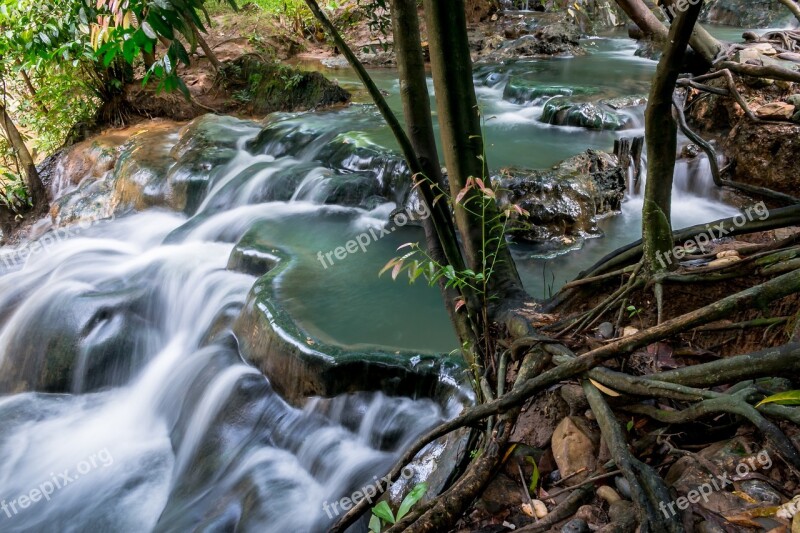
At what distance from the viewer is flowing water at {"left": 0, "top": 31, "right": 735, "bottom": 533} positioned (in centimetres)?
383

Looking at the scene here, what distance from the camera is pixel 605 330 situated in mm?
2553

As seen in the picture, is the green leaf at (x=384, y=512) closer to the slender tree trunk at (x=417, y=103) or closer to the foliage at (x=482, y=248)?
the foliage at (x=482, y=248)

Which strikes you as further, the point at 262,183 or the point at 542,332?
the point at 262,183

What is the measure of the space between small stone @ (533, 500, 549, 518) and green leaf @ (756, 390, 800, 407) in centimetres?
73

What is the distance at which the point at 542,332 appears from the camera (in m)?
2.65

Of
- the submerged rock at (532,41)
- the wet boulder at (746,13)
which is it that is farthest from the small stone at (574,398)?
the wet boulder at (746,13)

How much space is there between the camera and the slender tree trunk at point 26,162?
902 centimetres

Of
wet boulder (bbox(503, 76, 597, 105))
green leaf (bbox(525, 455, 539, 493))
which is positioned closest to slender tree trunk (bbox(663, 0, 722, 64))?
green leaf (bbox(525, 455, 539, 493))

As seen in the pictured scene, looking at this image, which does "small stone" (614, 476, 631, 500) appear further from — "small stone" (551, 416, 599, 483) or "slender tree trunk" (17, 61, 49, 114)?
"slender tree trunk" (17, 61, 49, 114)

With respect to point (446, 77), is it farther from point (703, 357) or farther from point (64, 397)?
point (64, 397)

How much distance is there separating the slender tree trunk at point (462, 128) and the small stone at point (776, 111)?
4496 mm

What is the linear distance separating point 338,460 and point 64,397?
3.13m

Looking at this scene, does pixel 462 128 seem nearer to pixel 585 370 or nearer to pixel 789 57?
pixel 585 370

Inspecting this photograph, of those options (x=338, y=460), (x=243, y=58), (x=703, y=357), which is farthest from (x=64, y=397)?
(x=243, y=58)
